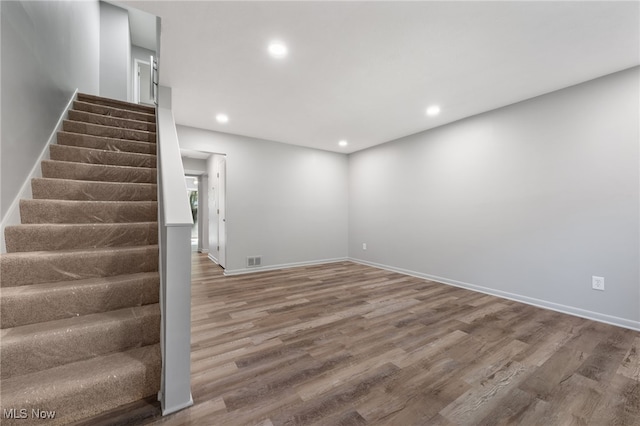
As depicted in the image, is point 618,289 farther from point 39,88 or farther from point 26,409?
point 39,88

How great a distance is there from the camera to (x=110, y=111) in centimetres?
329

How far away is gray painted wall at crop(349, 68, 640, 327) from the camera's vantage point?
2.50m

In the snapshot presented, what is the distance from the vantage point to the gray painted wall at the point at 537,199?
2.50m

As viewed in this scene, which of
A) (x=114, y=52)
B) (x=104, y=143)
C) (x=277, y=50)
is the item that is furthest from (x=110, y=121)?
(x=114, y=52)

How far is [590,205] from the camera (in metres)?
2.67

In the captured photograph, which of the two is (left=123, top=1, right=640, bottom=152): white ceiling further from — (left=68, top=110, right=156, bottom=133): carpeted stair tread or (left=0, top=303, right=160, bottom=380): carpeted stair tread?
(left=0, top=303, right=160, bottom=380): carpeted stair tread

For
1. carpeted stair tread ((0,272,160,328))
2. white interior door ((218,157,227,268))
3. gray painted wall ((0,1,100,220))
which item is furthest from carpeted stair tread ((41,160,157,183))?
white interior door ((218,157,227,268))

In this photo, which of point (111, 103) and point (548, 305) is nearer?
point (548, 305)

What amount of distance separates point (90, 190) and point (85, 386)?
171 centimetres

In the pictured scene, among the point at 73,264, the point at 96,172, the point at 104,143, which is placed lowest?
the point at 73,264

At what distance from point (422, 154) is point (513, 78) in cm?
178

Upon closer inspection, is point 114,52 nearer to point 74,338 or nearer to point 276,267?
point 276,267

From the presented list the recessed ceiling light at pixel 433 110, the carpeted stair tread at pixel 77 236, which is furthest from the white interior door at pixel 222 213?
the recessed ceiling light at pixel 433 110

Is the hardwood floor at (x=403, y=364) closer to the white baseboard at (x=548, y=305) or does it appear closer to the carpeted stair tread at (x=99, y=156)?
the white baseboard at (x=548, y=305)
